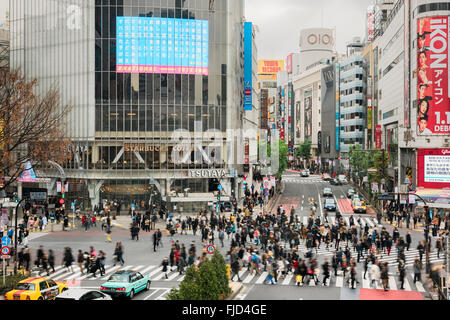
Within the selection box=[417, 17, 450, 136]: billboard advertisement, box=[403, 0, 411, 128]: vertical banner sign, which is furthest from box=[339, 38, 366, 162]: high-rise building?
box=[417, 17, 450, 136]: billboard advertisement

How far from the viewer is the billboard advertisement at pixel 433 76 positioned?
57.2m

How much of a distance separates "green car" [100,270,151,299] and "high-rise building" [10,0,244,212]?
36.0 metres

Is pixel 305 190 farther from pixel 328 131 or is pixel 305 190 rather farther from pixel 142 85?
pixel 328 131

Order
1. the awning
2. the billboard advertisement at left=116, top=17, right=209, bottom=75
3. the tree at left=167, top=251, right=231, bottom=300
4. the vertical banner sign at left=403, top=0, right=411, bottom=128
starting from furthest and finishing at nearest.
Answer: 1. the vertical banner sign at left=403, top=0, right=411, bottom=128
2. the billboard advertisement at left=116, top=17, right=209, bottom=75
3. the awning
4. the tree at left=167, top=251, right=231, bottom=300

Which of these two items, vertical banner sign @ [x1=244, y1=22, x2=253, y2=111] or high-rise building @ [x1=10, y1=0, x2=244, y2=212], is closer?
high-rise building @ [x1=10, y1=0, x2=244, y2=212]

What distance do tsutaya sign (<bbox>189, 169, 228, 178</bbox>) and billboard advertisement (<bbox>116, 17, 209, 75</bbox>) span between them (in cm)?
1244

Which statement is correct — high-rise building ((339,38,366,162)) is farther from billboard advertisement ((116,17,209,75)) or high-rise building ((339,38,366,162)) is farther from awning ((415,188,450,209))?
billboard advertisement ((116,17,209,75))

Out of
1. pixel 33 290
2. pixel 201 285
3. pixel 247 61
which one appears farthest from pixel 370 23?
pixel 33 290

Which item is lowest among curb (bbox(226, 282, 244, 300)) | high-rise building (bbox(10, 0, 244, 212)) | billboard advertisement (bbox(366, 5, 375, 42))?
curb (bbox(226, 282, 244, 300))

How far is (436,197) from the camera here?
53.0 metres

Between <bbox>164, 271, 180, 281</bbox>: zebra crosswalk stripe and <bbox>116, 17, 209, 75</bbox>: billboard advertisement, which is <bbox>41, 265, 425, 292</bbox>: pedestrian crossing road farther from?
<bbox>116, 17, 209, 75</bbox>: billboard advertisement

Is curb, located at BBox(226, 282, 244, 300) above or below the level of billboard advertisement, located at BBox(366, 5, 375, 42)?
below

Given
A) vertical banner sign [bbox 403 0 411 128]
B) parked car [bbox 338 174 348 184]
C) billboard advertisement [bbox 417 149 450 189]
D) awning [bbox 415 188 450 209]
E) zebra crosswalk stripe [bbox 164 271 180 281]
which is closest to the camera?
zebra crosswalk stripe [bbox 164 271 180 281]

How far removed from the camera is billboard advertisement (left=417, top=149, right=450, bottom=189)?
58156 mm
